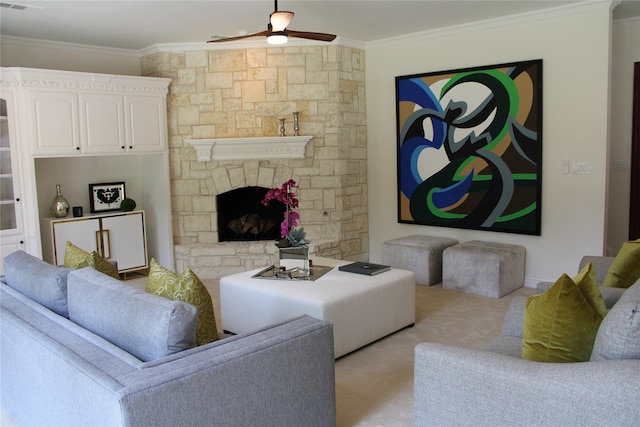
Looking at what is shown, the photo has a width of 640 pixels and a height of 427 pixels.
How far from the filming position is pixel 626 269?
10.1 ft

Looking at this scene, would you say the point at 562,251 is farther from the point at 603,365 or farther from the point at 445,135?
the point at 603,365

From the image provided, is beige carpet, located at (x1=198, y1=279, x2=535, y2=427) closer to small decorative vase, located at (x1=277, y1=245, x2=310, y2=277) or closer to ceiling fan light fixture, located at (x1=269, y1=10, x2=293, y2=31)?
small decorative vase, located at (x1=277, y1=245, x2=310, y2=277)

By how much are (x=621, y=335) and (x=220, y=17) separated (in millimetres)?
4139

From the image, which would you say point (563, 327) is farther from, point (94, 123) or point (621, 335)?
point (94, 123)

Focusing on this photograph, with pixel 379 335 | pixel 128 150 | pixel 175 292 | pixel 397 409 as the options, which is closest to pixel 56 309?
pixel 175 292

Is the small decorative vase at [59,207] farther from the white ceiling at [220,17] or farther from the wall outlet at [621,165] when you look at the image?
the wall outlet at [621,165]

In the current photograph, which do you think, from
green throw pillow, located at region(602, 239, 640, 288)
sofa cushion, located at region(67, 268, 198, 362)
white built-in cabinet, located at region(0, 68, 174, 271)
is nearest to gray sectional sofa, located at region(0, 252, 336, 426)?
sofa cushion, located at region(67, 268, 198, 362)

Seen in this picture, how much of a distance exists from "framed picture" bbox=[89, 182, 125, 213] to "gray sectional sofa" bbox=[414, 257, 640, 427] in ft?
15.4

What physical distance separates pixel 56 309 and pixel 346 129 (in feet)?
13.1

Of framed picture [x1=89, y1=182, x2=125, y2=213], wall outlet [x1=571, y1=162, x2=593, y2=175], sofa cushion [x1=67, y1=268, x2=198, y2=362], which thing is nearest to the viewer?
sofa cushion [x1=67, y1=268, x2=198, y2=362]

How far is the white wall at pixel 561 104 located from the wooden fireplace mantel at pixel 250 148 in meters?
1.65

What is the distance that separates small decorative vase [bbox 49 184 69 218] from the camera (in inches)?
214

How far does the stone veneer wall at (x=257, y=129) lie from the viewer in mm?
5840

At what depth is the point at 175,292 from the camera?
2.43 m
